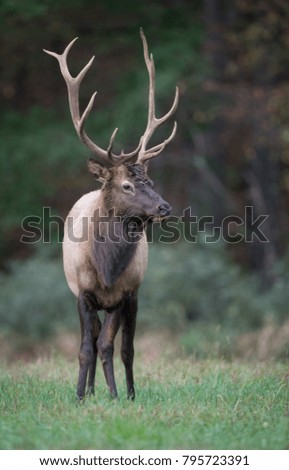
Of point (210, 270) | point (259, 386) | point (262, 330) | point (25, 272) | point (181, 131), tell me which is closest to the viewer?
point (259, 386)

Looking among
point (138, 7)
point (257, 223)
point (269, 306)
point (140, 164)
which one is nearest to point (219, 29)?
point (138, 7)

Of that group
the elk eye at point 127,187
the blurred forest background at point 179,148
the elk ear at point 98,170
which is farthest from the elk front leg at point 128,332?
the blurred forest background at point 179,148

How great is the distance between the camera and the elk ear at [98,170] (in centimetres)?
818

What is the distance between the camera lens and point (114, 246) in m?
8.00

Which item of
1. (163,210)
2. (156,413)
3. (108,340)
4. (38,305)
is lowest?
(38,305)

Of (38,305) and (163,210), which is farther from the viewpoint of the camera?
(38,305)

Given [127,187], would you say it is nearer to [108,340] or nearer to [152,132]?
[152,132]

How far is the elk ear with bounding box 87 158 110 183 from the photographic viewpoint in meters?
8.18

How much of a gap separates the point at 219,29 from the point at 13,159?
16.5ft

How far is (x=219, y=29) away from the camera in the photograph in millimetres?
17641

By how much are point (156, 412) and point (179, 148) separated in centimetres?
1311

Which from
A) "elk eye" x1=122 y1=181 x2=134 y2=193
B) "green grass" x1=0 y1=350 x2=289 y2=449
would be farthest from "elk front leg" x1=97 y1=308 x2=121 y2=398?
"elk eye" x1=122 y1=181 x2=134 y2=193

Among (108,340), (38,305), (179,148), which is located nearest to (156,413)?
(108,340)

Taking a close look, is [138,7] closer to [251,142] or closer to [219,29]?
[219,29]
